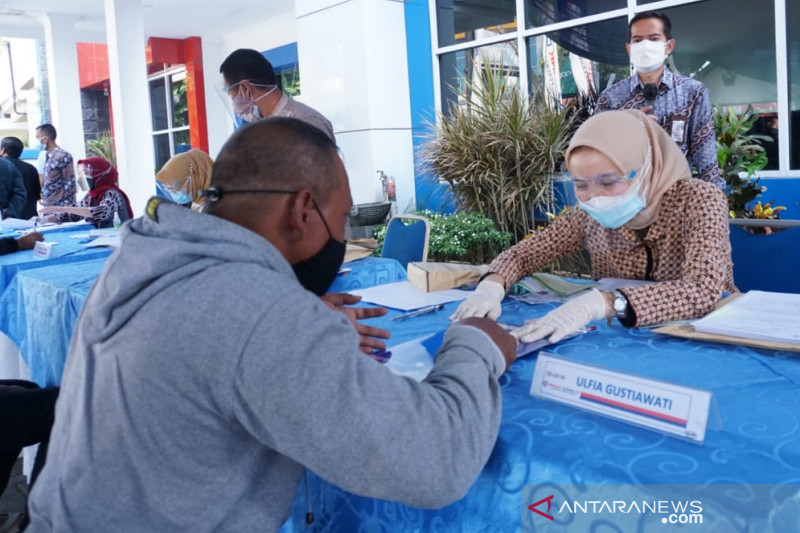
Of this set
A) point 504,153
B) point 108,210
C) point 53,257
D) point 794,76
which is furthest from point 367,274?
point 794,76

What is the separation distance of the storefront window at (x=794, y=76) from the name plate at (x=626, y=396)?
4942 mm

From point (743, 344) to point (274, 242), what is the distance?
0.94 m

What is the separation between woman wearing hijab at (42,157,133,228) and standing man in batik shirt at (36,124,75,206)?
2.19 m

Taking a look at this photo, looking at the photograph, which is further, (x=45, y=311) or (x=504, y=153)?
(x=504, y=153)

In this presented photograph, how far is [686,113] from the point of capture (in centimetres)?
341

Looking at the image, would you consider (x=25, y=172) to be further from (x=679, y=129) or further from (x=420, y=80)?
(x=679, y=129)

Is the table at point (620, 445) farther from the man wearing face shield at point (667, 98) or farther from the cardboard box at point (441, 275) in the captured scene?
the man wearing face shield at point (667, 98)

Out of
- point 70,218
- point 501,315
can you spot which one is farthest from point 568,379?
point 70,218

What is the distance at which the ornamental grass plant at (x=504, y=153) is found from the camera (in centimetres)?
569

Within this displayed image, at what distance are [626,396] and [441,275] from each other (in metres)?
1.11

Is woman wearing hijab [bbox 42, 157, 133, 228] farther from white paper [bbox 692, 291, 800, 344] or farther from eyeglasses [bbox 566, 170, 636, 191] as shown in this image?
white paper [bbox 692, 291, 800, 344]

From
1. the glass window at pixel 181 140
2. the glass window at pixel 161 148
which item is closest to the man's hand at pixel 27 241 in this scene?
the glass window at pixel 181 140

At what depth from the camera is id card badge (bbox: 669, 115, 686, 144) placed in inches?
131

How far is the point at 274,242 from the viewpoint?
964mm
